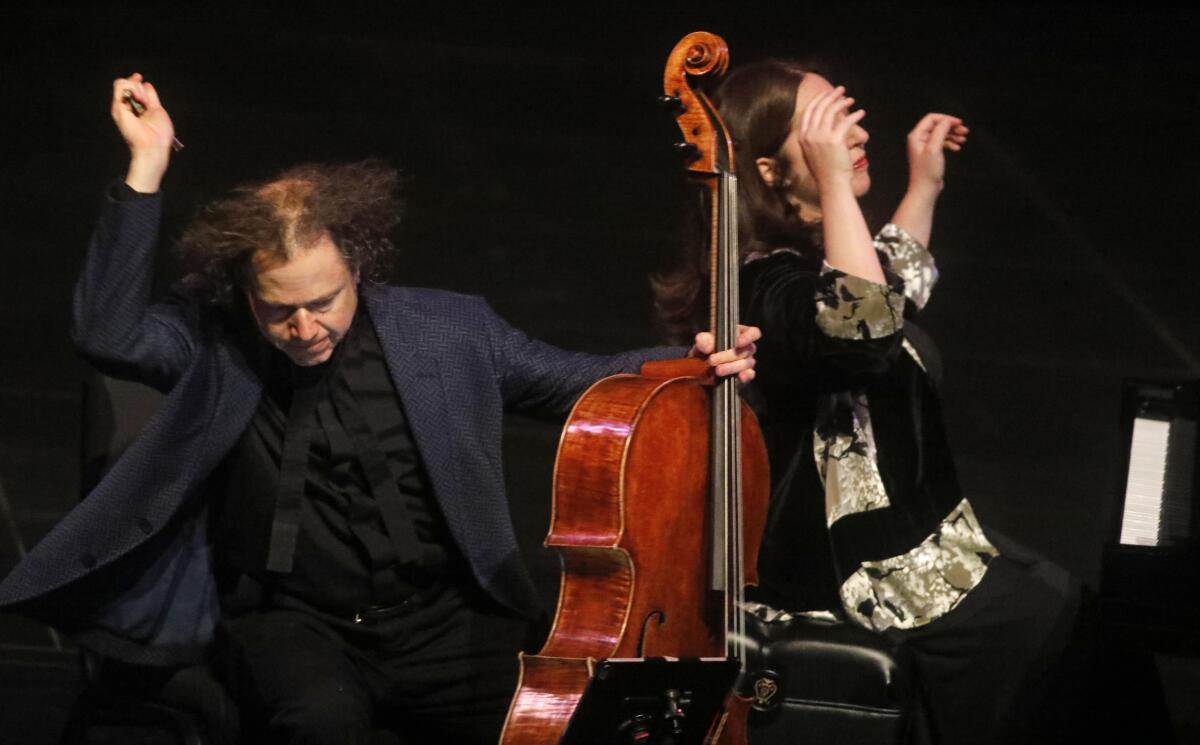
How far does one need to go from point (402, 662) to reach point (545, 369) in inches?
22.8

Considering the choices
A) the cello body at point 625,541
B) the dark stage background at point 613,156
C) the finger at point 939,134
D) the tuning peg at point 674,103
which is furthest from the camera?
the dark stage background at point 613,156

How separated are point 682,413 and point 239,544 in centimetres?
84

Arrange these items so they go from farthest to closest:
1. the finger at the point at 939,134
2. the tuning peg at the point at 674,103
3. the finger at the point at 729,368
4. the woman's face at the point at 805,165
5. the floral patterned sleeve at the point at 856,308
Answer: the finger at the point at 939,134 < the woman's face at the point at 805,165 < the floral patterned sleeve at the point at 856,308 < the tuning peg at the point at 674,103 < the finger at the point at 729,368

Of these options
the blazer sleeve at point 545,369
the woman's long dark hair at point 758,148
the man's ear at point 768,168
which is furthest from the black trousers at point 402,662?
the man's ear at point 768,168

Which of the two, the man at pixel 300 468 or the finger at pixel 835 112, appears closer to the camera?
the man at pixel 300 468

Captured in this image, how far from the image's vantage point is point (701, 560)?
7.49 ft

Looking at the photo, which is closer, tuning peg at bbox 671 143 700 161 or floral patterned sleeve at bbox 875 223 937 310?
tuning peg at bbox 671 143 700 161

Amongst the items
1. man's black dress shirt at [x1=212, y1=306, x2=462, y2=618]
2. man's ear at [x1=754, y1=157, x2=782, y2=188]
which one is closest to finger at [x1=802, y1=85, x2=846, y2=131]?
man's ear at [x1=754, y1=157, x2=782, y2=188]

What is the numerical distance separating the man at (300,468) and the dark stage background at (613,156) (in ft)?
2.92

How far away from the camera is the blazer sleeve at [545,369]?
2.62 metres

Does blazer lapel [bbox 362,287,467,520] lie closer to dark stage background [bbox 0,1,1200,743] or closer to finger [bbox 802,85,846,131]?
finger [bbox 802,85,846,131]

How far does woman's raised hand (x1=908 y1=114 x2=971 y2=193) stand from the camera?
3.01 meters

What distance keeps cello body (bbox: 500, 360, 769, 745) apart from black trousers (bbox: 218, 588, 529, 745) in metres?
0.42

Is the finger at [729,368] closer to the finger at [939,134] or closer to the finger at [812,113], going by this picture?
the finger at [812,113]
